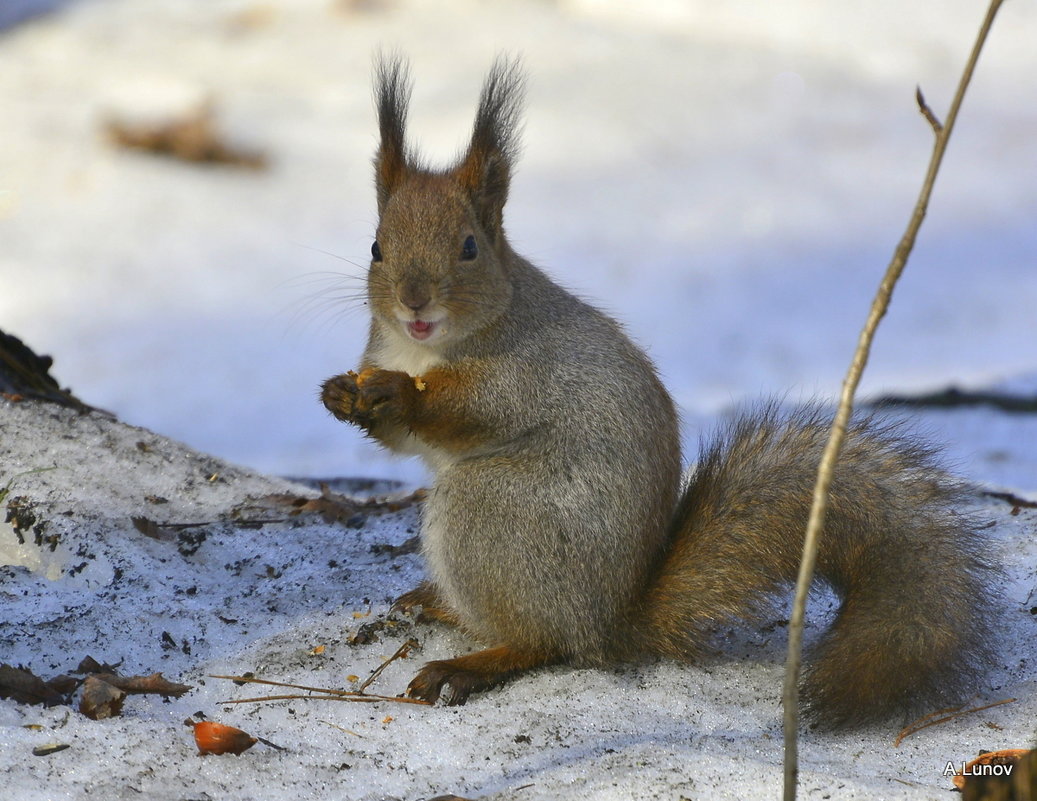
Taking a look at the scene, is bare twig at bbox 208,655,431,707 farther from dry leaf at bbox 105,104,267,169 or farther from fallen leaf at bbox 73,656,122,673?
dry leaf at bbox 105,104,267,169

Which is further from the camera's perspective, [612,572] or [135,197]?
[135,197]

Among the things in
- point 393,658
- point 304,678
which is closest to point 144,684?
point 304,678

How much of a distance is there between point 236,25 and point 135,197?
1499 mm

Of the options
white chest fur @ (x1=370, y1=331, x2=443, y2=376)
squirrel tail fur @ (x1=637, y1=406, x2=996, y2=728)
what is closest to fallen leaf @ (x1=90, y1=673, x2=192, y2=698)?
white chest fur @ (x1=370, y1=331, x2=443, y2=376)

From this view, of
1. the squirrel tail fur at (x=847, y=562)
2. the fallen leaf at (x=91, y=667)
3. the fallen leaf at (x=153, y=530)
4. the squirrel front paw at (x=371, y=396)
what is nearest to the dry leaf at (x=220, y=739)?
the fallen leaf at (x=91, y=667)

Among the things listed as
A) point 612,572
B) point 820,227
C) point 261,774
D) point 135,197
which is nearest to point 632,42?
point 820,227

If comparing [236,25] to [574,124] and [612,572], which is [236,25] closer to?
[574,124]

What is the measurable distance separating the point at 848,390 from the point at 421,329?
102cm

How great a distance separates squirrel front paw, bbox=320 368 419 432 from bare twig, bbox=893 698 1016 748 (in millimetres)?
930

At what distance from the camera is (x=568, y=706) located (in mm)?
1999

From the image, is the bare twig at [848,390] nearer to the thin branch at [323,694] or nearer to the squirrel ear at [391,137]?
the thin branch at [323,694]

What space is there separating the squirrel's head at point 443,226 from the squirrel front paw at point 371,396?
0.11 metres

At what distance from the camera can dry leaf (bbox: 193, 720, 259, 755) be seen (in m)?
1.73

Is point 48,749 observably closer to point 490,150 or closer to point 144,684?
point 144,684
